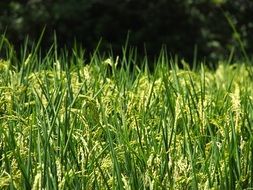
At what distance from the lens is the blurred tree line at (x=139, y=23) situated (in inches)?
296

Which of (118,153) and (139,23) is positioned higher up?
(139,23)

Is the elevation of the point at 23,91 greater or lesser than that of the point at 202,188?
greater

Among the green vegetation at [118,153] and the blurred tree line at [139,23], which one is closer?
the green vegetation at [118,153]

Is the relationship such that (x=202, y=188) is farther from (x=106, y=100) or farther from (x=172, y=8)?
(x=172, y=8)

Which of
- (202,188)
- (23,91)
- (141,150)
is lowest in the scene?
(202,188)

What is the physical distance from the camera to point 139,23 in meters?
8.19

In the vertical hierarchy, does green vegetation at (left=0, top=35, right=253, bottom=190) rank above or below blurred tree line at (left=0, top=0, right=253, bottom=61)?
below

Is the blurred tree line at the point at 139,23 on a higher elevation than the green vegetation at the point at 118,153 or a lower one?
higher

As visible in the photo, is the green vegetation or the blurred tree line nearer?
the green vegetation

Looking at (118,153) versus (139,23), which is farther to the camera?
(139,23)

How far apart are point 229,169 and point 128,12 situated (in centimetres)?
626

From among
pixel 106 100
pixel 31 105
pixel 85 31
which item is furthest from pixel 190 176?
pixel 85 31

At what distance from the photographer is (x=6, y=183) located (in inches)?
66.2

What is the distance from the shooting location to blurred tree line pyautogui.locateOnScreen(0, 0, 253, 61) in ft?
24.7
